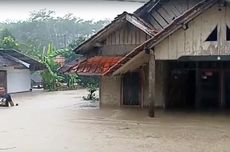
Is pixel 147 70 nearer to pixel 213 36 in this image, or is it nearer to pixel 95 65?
pixel 95 65

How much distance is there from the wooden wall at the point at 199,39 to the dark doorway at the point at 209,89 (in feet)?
14.3

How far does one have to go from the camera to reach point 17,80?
3247 cm

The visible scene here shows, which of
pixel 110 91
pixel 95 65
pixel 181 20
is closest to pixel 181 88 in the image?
pixel 110 91

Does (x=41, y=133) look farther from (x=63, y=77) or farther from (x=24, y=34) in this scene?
(x=24, y=34)

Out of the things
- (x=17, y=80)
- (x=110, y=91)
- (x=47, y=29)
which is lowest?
(x=110, y=91)

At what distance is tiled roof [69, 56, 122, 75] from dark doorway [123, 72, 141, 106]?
1.13 meters

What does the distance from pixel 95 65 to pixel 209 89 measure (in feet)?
18.1

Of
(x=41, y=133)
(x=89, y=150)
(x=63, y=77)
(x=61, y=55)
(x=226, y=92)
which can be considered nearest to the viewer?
(x=89, y=150)

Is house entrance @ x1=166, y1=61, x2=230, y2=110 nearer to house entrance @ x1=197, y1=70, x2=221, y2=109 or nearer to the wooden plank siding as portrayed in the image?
house entrance @ x1=197, y1=70, x2=221, y2=109

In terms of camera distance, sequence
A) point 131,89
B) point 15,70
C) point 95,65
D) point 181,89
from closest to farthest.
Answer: point 95,65, point 131,89, point 181,89, point 15,70

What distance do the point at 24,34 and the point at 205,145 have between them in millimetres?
61490

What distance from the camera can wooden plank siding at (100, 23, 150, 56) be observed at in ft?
61.4

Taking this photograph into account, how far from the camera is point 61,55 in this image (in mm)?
43375

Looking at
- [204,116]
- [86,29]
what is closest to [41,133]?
[204,116]
